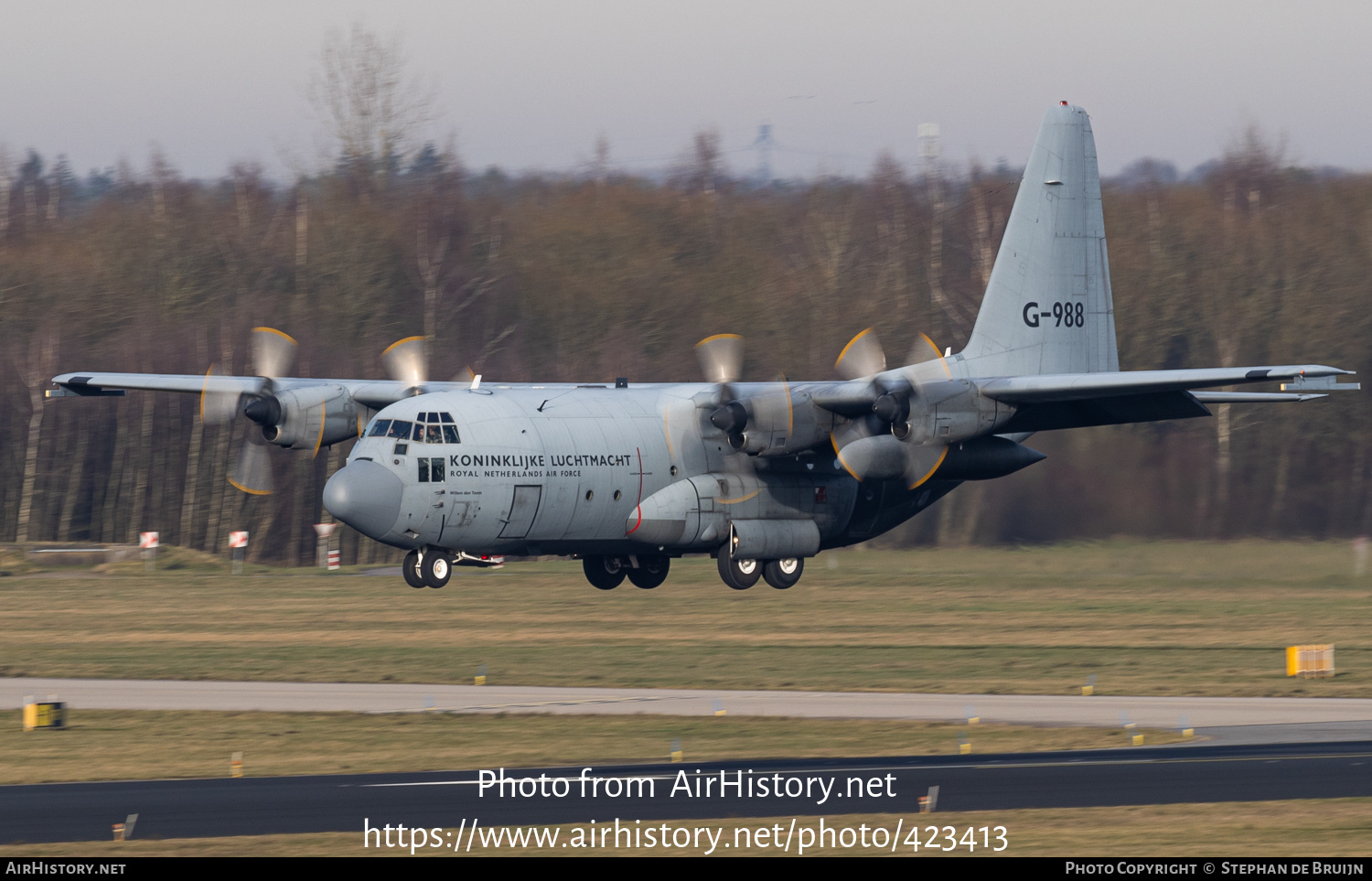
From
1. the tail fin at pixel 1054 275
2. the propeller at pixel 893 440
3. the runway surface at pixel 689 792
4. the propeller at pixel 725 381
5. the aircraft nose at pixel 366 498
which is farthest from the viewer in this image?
the tail fin at pixel 1054 275

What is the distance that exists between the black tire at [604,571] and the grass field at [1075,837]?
68.6 feet

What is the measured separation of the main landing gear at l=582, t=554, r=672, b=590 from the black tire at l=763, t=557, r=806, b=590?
2.17m

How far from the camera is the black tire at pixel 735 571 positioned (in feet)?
110

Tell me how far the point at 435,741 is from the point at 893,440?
568 inches

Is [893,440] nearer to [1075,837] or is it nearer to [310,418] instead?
[310,418]

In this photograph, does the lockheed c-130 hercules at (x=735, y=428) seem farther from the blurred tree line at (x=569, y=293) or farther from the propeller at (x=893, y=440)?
the blurred tree line at (x=569, y=293)

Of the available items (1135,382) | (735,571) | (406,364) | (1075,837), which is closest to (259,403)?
(406,364)

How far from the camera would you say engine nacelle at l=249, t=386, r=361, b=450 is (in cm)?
3378

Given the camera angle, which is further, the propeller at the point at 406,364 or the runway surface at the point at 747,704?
the propeller at the point at 406,364

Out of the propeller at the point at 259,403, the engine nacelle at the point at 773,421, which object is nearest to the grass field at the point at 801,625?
the propeller at the point at 259,403

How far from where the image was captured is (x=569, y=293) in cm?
6150

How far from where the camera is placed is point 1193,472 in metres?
35.8

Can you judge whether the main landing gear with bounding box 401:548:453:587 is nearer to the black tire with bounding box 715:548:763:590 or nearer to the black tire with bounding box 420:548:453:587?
the black tire with bounding box 420:548:453:587

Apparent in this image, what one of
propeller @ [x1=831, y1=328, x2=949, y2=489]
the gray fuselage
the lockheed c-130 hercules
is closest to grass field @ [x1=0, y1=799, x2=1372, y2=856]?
the lockheed c-130 hercules
